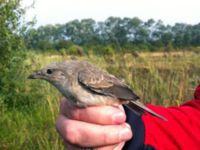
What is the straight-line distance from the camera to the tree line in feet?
29.6

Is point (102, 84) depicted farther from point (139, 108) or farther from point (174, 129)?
point (174, 129)

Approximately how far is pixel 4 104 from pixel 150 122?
6.85 m

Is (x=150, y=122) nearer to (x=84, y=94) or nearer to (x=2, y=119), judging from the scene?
(x=84, y=94)

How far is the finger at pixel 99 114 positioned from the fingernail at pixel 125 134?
5cm

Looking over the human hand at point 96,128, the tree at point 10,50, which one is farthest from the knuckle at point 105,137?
the tree at point 10,50

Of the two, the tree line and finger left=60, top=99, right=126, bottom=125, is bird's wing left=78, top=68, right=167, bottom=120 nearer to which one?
finger left=60, top=99, right=126, bottom=125

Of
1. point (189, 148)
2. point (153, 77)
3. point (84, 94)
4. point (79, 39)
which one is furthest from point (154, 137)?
point (79, 39)

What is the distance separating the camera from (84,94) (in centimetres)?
224

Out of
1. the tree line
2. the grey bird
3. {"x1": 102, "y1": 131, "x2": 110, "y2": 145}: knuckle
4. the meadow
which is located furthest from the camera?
the tree line

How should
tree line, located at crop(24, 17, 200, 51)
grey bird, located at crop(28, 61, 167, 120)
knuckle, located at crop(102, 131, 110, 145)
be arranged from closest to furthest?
knuckle, located at crop(102, 131, 110, 145) < grey bird, located at crop(28, 61, 167, 120) < tree line, located at crop(24, 17, 200, 51)

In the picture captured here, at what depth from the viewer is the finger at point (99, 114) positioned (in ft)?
6.79

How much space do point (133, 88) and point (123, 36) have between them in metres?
5.22

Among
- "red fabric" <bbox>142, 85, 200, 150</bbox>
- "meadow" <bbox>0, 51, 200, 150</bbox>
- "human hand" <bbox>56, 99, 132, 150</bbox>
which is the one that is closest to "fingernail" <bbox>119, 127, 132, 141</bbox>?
"human hand" <bbox>56, 99, 132, 150</bbox>

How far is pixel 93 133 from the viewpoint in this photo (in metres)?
2.06
